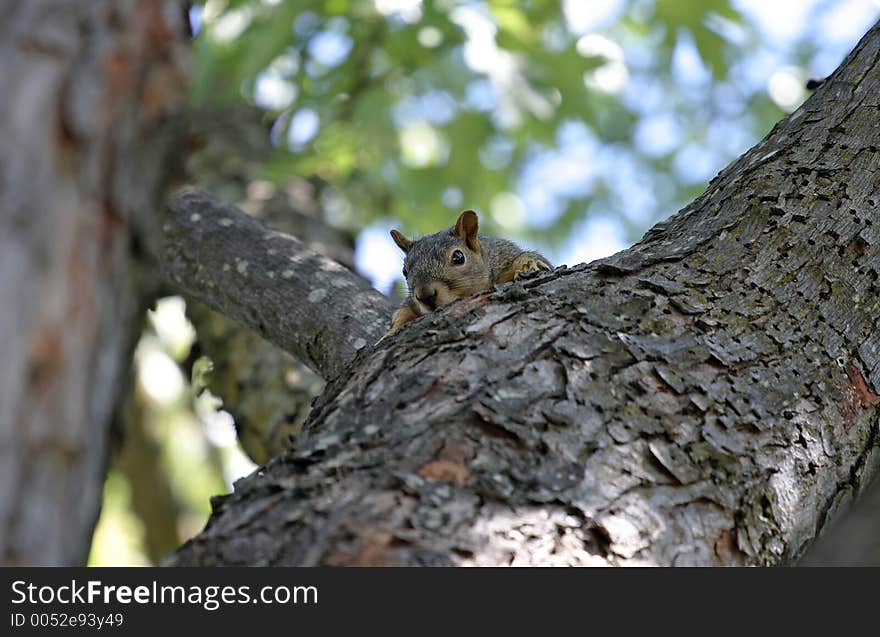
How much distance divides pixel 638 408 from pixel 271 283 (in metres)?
1.69

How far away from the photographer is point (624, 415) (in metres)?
1.81

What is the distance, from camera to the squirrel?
3.89m

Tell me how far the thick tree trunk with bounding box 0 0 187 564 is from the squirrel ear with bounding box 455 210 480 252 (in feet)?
10.2

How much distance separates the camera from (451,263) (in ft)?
13.4

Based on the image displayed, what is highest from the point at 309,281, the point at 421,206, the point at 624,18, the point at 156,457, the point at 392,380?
the point at 624,18

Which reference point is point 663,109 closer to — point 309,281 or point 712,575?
point 309,281

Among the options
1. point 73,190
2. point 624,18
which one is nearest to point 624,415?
point 73,190

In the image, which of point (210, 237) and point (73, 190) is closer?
point (73, 190)

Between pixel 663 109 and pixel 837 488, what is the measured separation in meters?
5.61

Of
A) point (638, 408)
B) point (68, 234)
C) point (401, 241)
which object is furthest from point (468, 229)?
point (68, 234)

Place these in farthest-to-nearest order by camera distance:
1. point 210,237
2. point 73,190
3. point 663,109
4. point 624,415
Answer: point 663,109
point 210,237
point 624,415
point 73,190

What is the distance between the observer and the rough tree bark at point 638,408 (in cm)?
154

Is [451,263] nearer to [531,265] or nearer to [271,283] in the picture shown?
[531,265]

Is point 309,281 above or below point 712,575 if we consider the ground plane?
above
